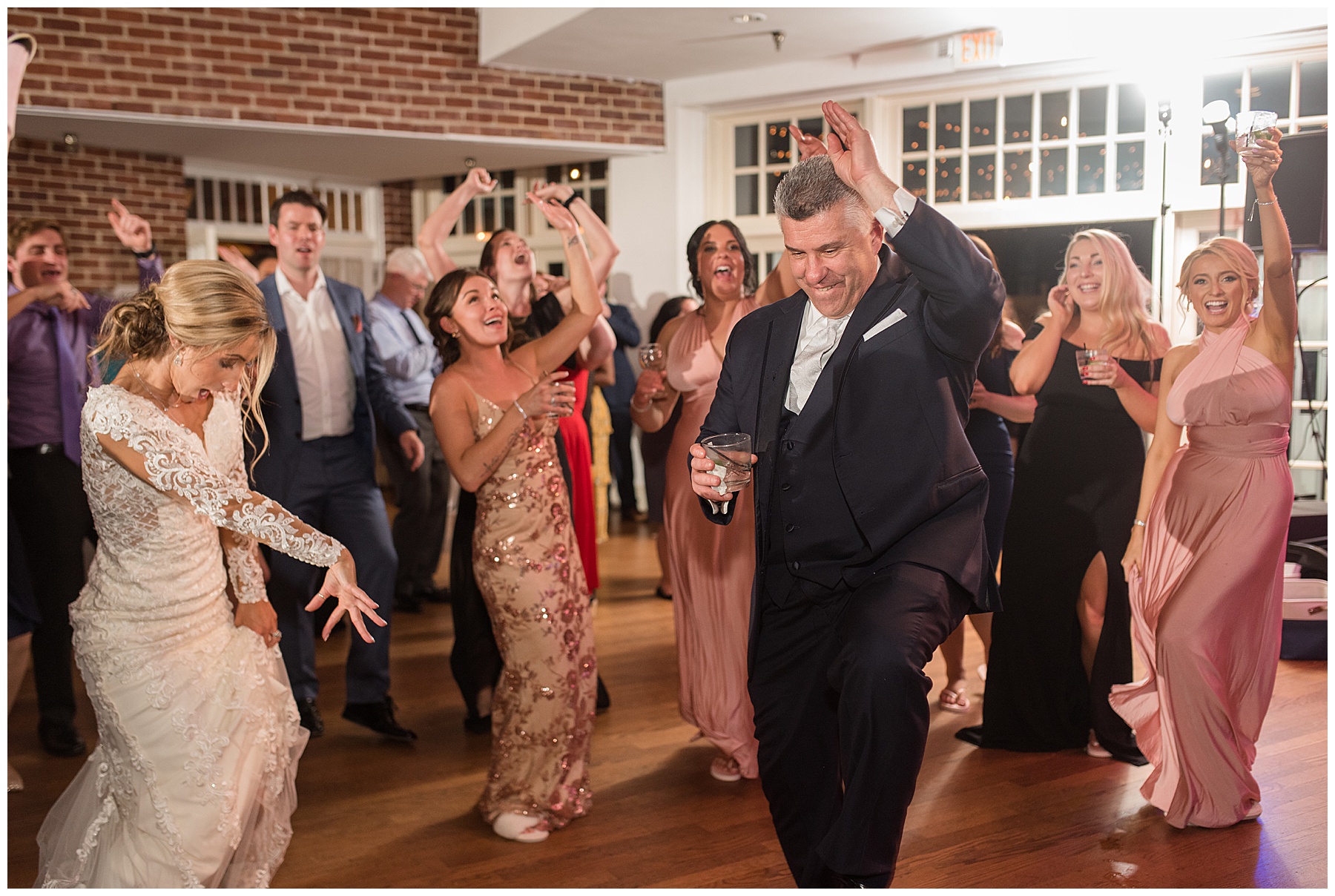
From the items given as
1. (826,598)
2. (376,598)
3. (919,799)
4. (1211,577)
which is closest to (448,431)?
(376,598)

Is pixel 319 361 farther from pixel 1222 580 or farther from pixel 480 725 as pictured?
pixel 1222 580

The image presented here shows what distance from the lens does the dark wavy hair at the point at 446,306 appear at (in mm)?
3338

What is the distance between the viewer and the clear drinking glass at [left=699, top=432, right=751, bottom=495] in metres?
2.34

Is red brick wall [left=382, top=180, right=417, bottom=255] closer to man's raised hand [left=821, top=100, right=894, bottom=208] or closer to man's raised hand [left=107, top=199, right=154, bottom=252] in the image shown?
man's raised hand [left=107, top=199, right=154, bottom=252]

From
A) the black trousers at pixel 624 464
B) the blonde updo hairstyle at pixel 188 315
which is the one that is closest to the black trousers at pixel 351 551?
the blonde updo hairstyle at pixel 188 315

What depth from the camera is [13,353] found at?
396 cm

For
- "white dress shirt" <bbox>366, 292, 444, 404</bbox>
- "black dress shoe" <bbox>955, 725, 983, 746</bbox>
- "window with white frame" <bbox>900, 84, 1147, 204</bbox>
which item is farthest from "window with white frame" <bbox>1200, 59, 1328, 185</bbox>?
"white dress shirt" <bbox>366, 292, 444, 404</bbox>

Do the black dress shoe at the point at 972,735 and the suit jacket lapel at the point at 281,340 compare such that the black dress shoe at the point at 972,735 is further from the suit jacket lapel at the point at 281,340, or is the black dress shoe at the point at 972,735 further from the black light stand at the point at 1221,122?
the suit jacket lapel at the point at 281,340

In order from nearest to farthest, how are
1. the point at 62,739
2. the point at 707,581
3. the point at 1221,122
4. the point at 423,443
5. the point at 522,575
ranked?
1. the point at 522,575
2. the point at 1221,122
3. the point at 707,581
4. the point at 62,739
5. the point at 423,443

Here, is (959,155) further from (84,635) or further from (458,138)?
(84,635)

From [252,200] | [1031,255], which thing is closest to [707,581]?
[1031,255]

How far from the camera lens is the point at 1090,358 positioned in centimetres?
339

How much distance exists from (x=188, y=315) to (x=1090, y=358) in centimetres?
251

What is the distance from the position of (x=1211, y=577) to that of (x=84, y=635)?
9.41 feet
